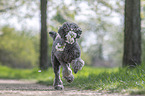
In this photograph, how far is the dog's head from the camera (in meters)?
4.22

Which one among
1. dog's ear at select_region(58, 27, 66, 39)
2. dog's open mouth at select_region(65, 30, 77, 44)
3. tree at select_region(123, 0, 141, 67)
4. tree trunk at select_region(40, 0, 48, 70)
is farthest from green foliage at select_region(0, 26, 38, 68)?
dog's open mouth at select_region(65, 30, 77, 44)

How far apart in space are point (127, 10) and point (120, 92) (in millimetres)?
4807

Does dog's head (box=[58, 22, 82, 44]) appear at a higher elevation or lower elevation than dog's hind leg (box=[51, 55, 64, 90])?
higher

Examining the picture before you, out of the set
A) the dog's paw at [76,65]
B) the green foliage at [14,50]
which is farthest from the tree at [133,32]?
the green foliage at [14,50]

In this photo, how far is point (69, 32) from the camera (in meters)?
4.23

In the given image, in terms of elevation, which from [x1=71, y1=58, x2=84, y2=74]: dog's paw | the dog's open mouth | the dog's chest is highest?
the dog's open mouth

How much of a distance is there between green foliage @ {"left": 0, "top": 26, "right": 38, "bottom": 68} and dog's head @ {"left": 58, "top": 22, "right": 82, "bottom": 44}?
2191 centimetres

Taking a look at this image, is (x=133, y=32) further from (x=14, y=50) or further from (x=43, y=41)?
(x=14, y=50)

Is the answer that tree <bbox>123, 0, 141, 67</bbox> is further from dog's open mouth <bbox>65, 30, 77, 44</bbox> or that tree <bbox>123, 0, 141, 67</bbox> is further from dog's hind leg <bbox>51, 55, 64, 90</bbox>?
dog's open mouth <bbox>65, 30, 77, 44</bbox>

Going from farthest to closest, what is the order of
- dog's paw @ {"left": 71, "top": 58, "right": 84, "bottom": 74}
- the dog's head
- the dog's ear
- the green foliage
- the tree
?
the green foliage → the tree → the dog's ear → the dog's head → dog's paw @ {"left": 71, "top": 58, "right": 84, "bottom": 74}

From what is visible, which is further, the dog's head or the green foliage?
the green foliage

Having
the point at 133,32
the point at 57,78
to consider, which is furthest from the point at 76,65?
the point at 133,32

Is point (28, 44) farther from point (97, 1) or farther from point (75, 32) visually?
point (75, 32)

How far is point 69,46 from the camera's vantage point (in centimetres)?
430
